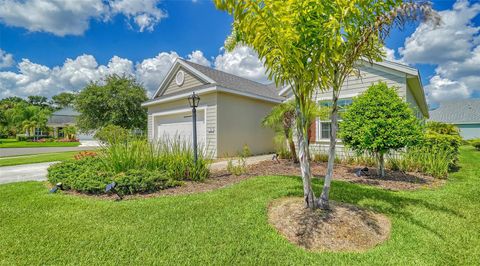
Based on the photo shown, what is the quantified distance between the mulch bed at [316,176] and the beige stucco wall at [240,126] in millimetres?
3155

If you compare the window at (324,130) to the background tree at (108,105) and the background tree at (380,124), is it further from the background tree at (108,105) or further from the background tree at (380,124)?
the background tree at (108,105)

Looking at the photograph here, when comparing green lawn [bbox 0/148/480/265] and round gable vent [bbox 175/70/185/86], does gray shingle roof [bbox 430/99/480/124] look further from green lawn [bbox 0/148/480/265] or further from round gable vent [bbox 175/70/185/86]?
round gable vent [bbox 175/70/185/86]

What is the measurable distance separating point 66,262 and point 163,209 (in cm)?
150

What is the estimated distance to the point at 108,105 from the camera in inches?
698

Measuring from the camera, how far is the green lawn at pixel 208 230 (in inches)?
101

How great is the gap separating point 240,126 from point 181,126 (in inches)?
132

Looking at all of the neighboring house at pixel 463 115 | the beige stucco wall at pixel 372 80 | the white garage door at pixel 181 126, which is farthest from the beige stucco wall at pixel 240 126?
the neighboring house at pixel 463 115

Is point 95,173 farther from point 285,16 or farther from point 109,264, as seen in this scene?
point 285,16

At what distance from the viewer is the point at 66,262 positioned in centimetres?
247

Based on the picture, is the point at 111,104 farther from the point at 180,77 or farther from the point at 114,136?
the point at 114,136

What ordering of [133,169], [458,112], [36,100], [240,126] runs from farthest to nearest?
[36,100] → [458,112] → [240,126] → [133,169]

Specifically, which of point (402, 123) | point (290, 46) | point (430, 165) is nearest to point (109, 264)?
point (290, 46)

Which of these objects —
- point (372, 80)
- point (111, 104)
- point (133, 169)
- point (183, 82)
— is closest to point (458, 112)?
point (372, 80)

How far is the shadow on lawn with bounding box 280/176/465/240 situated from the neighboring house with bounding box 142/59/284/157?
5.98 meters
